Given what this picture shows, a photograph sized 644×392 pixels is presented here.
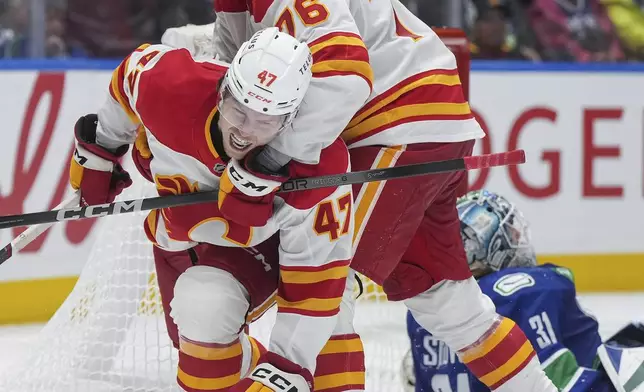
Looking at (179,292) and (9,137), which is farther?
(9,137)

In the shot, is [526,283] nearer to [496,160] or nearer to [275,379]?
[496,160]

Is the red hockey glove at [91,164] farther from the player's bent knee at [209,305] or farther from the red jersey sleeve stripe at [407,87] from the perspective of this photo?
the red jersey sleeve stripe at [407,87]

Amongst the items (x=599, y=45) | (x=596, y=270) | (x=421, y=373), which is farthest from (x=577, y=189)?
(x=421, y=373)

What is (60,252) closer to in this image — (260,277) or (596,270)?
(260,277)

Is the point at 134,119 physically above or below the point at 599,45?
above

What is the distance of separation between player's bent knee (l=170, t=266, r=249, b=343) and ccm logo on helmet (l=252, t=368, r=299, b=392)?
0.14 m

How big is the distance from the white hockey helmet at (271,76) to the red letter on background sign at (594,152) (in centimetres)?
245

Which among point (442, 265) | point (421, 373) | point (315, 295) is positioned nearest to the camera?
point (315, 295)

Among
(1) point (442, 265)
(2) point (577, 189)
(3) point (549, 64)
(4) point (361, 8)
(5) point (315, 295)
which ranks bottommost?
(2) point (577, 189)

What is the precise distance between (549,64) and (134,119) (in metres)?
2.30

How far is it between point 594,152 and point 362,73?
237 cm

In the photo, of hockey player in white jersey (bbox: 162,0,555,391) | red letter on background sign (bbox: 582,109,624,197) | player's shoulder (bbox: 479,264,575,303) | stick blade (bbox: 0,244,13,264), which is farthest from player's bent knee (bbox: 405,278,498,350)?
red letter on background sign (bbox: 582,109,624,197)

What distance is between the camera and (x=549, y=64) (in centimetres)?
386

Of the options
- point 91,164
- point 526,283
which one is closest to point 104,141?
point 91,164
